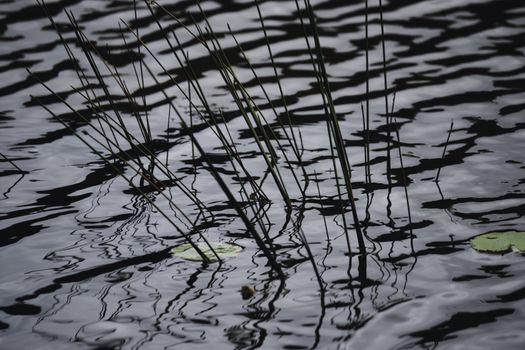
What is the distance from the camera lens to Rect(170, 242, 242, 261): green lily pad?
140cm

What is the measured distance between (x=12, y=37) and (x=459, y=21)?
2455mm

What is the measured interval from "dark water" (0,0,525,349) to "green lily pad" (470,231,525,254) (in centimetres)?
2

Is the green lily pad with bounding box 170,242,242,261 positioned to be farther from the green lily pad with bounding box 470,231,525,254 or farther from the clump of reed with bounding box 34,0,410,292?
the green lily pad with bounding box 470,231,525,254

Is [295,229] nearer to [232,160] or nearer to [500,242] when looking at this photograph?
[232,160]

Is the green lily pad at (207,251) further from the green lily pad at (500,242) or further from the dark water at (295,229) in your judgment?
the green lily pad at (500,242)

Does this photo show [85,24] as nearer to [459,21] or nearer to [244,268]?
[459,21]

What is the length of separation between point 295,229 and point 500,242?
1.60 feet

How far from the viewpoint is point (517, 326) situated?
3.61ft

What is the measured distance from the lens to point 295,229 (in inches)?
58.8

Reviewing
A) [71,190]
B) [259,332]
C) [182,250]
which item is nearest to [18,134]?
[71,190]

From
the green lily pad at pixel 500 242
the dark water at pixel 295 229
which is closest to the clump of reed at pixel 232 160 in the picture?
the dark water at pixel 295 229

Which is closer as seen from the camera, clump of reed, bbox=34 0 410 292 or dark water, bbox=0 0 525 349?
dark water, bbox=0 0 525 349

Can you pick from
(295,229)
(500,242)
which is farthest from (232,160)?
(500,242)

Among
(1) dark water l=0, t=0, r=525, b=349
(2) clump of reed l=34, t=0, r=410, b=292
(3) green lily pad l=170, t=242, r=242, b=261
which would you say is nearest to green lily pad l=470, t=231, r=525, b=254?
(1) dark water l=0, t=0, r=525, b=349
